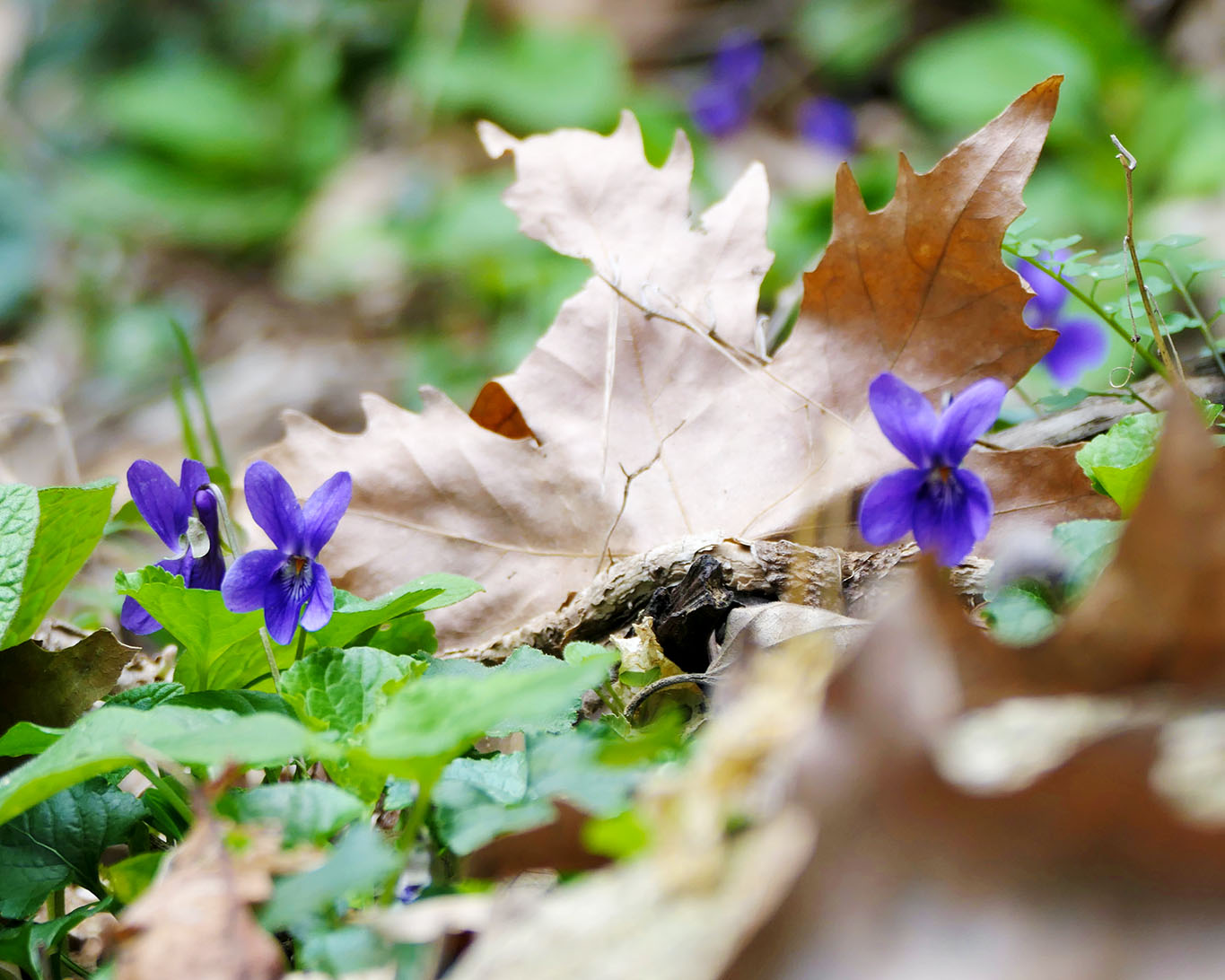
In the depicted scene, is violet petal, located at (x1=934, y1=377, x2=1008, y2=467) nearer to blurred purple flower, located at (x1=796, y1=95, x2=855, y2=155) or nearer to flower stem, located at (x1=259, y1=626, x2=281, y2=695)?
flower stem, located at (x1=259, y1=626, x2=281, y2=695)

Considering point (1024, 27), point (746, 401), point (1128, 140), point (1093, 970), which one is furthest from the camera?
point (1024, 27)

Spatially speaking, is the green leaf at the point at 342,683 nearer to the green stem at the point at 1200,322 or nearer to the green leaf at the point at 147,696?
the green leaf at the point at 147,696

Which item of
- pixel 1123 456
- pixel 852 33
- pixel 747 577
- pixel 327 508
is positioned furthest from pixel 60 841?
pixel 852 33

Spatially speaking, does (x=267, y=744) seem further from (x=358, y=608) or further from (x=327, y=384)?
(x=327, y=384)

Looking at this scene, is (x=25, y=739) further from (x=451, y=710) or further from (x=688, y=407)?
(x=688, y=407)

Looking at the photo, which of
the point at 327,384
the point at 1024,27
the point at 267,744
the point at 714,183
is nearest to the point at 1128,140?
the point at 1024,27

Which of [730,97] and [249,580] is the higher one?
[249,580]

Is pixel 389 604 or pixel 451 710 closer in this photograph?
pixel 451 710
